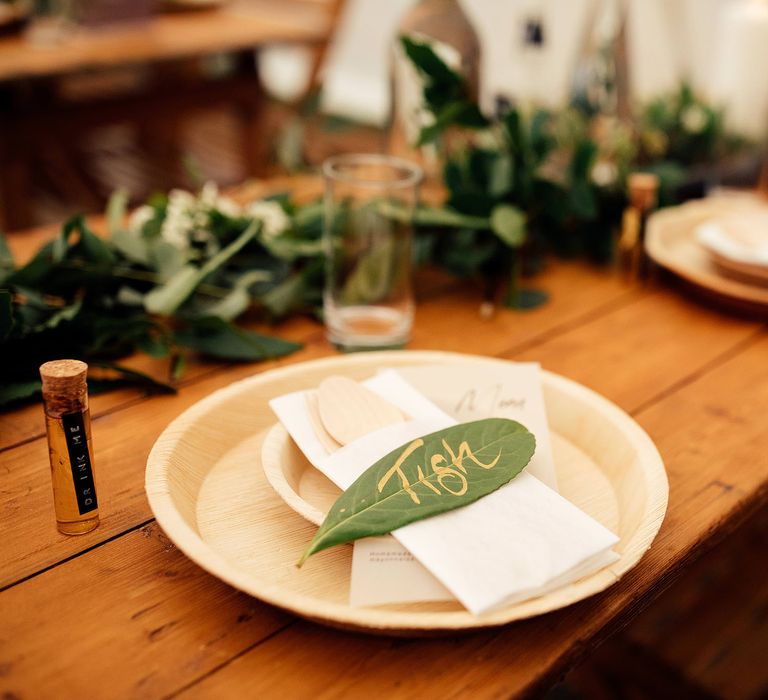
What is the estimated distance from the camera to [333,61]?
4.44 metres

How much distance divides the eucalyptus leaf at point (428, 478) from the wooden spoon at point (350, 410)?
0.06 metres

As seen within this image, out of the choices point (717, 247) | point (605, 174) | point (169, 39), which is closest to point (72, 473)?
point (717, 247)

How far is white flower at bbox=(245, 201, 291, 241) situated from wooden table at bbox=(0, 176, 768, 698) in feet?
0.64

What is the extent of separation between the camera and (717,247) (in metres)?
1.06

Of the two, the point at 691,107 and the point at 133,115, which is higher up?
the point at 691,107

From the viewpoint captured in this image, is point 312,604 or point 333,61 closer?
point 312,604

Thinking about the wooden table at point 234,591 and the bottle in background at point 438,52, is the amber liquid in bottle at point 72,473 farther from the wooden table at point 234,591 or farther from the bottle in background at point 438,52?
the bottle in background at point 438,52

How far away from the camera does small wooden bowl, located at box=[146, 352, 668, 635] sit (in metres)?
0.50

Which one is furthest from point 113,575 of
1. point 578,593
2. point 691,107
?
point 691,107

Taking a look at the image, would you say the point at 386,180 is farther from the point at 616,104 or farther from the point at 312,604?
the point at 616,104

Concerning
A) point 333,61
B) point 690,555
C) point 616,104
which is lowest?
point 333,61

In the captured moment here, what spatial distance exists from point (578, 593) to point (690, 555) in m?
0.18

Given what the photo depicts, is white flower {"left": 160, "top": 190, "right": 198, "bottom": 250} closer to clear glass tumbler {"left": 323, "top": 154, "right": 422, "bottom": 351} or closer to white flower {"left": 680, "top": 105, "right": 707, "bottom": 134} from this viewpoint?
clear glass tumbler {"left": 323, "top": 154, "right": 422, "bottom": 351}

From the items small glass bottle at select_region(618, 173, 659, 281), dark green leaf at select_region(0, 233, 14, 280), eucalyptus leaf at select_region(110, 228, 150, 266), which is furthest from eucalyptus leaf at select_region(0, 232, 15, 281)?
small glass bottle at select_region(618, 173, 659, 281)
